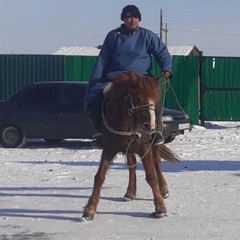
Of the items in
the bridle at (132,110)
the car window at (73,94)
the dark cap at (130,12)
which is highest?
the dark cap at (130,12)

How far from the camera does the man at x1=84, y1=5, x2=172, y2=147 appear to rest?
9195 mm

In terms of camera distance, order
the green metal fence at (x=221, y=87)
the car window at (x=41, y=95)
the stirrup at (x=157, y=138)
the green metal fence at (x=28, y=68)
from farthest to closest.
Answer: the green metal fence at (x=28, y=68) → the green metal fence at (x=221, y=87) → the car window at (x=41, y=95) → the stirrup at (x=157, y=138)

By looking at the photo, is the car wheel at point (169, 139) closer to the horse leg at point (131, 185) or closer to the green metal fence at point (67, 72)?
the green metal fence at point (67, 72)

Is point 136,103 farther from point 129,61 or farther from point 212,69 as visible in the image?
point 212,69

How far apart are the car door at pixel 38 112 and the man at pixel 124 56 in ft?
28.9

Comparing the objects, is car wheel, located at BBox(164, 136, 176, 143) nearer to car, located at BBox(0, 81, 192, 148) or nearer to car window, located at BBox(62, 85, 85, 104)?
car, located at BBox(0, 81, 192, 148)

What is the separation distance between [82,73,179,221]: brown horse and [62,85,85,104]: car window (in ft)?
29.4

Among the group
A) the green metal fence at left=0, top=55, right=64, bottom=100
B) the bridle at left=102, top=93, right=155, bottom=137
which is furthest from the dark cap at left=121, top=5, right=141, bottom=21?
the green metal fence at left=0, top=55, right=64, bottom=100

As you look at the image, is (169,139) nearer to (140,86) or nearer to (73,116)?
(73,116)

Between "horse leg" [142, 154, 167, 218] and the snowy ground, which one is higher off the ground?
"horse leg" [142, 154, 167, 218]

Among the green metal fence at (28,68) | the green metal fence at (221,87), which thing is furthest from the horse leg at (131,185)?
the green metal fence at (28,68)

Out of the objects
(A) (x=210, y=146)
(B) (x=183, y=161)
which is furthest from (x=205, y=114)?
(B) (x=183, y=161)

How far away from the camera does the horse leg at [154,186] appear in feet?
28.8

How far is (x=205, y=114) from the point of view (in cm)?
2308
